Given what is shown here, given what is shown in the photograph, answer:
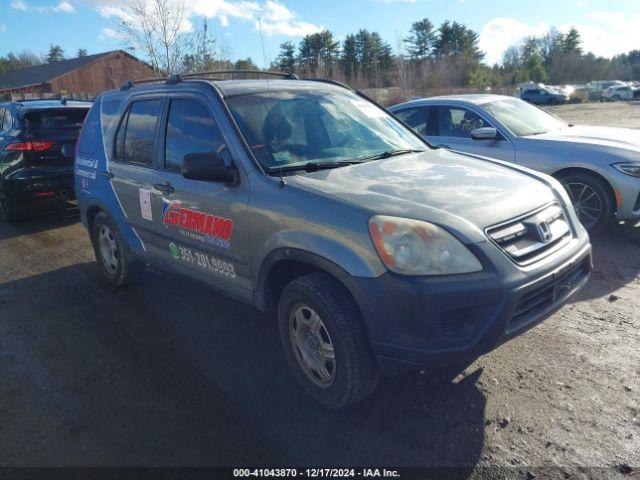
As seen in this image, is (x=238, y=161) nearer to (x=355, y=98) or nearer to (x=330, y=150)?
(x=330, y=150)

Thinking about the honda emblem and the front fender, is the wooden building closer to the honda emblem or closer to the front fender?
the front fender

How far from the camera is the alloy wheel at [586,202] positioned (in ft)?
18.3

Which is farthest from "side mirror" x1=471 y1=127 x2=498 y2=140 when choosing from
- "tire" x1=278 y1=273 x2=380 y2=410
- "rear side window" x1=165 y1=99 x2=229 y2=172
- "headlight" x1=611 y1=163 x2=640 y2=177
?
"tire" x1=278 y1=273 x2=380 y2=410

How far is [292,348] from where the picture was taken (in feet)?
9.98

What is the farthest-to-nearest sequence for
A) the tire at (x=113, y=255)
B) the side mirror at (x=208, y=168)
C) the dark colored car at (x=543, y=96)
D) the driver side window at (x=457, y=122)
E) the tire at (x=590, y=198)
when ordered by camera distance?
1. the dark colored car at (x=543, y=96)
2. the driver side window at (x=457, y=122)
3. the tire at (x=590, y=198)
4. the tire at (x=113, y=255)
5. the side mirror at (x=208, y=168)

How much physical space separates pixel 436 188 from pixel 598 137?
13.8ft

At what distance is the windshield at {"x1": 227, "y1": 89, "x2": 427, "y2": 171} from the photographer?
10.9 feet

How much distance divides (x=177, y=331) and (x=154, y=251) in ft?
2.35

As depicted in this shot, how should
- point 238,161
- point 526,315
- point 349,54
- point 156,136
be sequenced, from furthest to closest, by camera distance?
1. point 349,54
2. point 156,136
3. point 238,161
4. point 526,315

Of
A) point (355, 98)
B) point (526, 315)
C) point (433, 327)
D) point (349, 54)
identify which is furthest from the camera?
point (349, 54)

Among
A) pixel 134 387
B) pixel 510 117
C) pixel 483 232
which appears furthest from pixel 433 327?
pixel 510 117

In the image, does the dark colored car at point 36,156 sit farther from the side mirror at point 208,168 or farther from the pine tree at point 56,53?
the pine tree at point 56,53

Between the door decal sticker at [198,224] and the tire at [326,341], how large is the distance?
2.20ft

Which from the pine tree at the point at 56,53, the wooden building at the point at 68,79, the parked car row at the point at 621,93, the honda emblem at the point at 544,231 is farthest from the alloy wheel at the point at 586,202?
the pine tree at the point at 56,53
